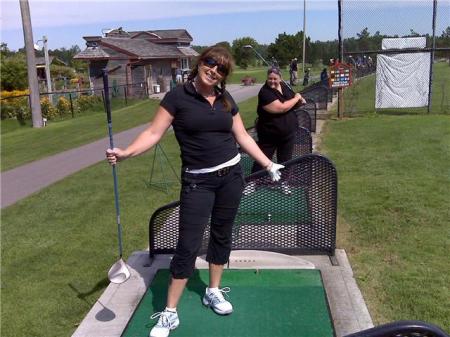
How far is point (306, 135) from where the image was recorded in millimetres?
7988

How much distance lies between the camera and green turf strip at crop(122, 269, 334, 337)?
3410 mm

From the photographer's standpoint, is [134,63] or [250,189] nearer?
[250,189]

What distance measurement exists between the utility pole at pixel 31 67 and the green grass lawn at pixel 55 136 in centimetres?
58

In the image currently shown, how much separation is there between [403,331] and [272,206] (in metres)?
2.89

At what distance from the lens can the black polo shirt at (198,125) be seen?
312 cm

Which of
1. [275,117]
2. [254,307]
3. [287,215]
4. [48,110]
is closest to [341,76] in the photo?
[275,117]

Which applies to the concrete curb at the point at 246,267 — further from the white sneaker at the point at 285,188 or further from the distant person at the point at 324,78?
the distant person at the point at 324,78

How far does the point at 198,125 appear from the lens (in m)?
3.13

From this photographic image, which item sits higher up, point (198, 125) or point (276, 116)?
point (198, 125)

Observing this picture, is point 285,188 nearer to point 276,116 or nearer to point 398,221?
point 276,116

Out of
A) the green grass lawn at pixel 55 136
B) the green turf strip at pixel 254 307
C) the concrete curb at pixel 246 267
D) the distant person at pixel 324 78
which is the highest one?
the distant person at pixel 324 78

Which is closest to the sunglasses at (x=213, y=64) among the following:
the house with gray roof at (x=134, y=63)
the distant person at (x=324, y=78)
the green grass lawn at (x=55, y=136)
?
the green grass lawn at (x=55, y=136)

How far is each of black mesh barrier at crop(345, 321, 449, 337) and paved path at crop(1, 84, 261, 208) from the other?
6958 mm

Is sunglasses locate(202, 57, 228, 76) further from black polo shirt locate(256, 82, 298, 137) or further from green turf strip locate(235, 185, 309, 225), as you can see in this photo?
black polo shirt locate(256, 82, 298, 137)
